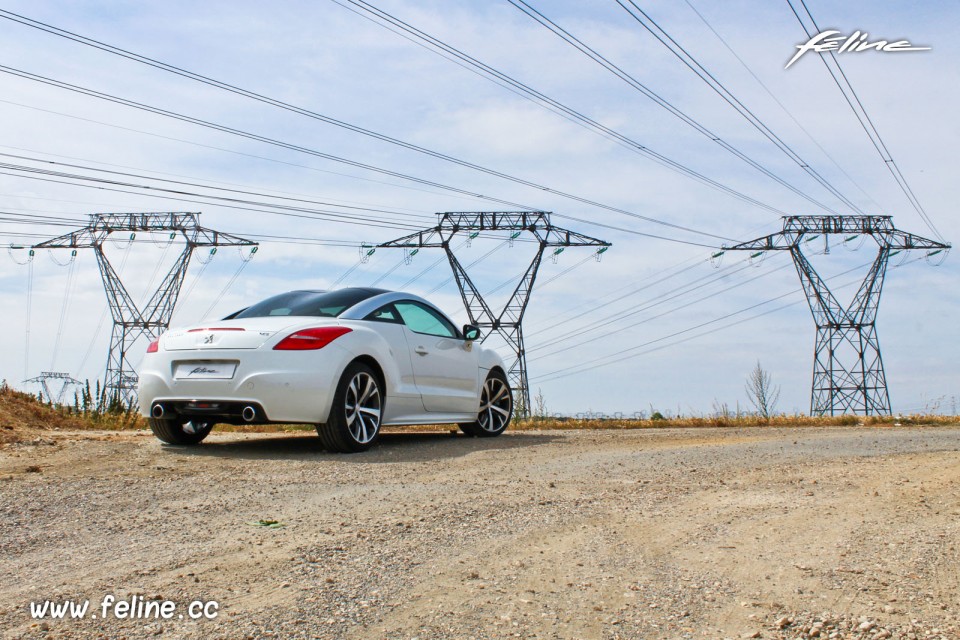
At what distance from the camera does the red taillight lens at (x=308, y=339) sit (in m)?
7.59

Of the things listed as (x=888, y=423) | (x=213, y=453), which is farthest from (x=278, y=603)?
(x=888, y=423)

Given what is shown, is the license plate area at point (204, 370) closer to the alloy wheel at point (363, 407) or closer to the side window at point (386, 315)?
the alloy wheel at point (363, 407)

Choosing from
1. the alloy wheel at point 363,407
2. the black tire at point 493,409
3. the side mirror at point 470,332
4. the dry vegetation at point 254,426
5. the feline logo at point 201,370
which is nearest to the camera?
the feline logo at point 201,370

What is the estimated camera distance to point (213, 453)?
7812mm

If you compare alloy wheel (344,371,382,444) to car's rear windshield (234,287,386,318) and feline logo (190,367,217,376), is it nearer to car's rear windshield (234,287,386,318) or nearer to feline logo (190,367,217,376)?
car's rear windshield (234,287,386,318)

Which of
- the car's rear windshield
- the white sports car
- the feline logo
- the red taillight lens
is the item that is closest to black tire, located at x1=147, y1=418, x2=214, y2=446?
the white sports car

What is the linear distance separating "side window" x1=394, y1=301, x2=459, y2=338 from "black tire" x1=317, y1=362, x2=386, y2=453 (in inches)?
38.7

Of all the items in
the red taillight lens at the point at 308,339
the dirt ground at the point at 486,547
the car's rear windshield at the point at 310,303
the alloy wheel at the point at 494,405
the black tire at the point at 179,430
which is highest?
the car's rear windshield at the point at 310,303

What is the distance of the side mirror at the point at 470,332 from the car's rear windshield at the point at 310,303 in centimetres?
130

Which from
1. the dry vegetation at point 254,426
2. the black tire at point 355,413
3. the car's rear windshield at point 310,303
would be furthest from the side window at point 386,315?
the dry vegetation at point 254,426

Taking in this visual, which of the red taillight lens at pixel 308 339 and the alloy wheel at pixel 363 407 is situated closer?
the red taillight lens at pixel 308 339

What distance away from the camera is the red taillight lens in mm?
7586

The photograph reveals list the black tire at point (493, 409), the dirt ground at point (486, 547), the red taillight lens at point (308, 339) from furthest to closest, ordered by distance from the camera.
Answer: the black tire at point (493, 409) < the red taillight lens at point (308, 339) < the dirt ground at point (486, 547)

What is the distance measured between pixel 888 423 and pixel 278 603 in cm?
1355
